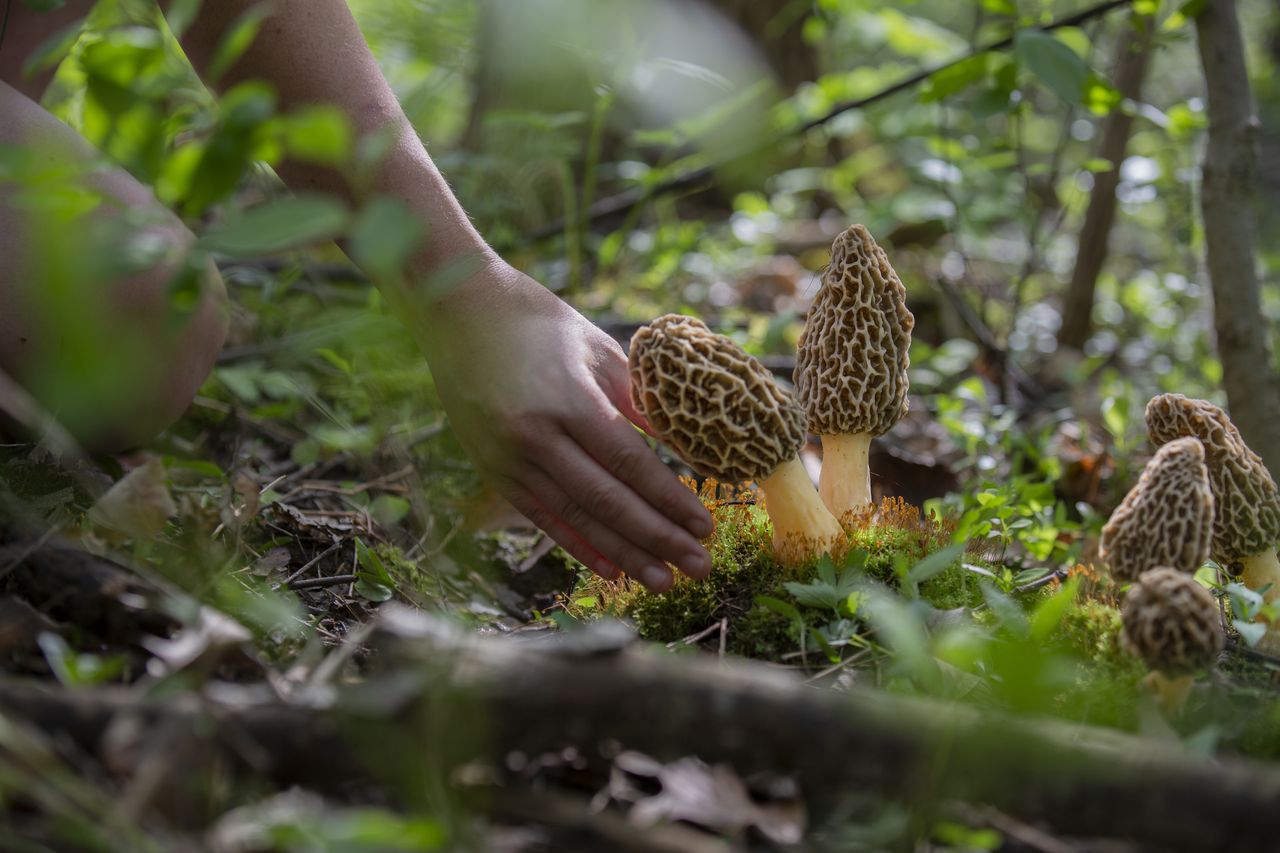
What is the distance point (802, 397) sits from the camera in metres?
2.21

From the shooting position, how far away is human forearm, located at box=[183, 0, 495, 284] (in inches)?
83.1

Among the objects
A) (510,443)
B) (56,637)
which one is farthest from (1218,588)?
(56,637)

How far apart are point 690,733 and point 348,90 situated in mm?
1639

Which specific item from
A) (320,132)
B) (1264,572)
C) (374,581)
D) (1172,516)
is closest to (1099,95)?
(1264,572)

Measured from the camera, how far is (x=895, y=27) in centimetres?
518

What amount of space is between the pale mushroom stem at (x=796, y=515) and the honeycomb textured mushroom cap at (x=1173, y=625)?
637 millimetres

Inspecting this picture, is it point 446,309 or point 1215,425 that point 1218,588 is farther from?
point 446,309

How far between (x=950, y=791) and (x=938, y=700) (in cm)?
21

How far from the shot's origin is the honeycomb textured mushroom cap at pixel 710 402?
1932mm

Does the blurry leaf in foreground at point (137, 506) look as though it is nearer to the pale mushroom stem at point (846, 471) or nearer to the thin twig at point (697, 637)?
the thin twig at point (697, 637)

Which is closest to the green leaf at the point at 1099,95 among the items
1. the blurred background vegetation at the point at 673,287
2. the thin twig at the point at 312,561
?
the blurred background vegetation at the point at 673,287

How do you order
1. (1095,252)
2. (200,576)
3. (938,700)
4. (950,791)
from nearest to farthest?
(950,791), (938,700), (200,576), (1095,252)

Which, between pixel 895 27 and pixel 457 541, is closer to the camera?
pixel 457 541

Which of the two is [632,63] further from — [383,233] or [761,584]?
[383,233]
